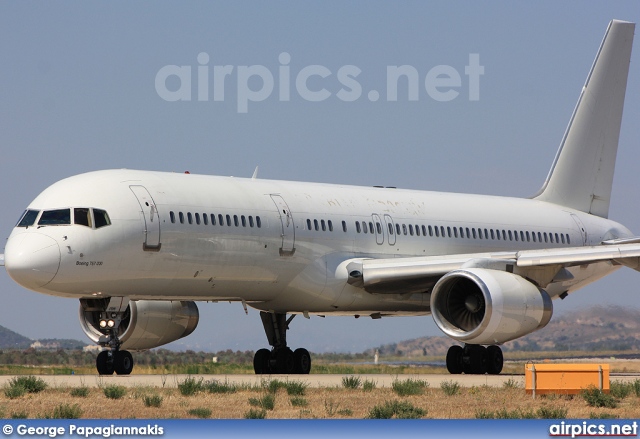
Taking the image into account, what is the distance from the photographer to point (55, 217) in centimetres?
2466

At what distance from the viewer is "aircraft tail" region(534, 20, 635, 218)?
37312mm

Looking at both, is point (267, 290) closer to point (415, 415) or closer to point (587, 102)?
point (415, 415)

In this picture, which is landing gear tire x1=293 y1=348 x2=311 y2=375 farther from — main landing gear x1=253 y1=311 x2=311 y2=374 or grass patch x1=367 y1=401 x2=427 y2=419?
grass patch x1=367 y1=401 x2=427 y2=419

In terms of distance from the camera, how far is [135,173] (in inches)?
1030

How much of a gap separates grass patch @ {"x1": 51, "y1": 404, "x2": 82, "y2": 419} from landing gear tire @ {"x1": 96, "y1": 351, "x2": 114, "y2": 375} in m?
8.20

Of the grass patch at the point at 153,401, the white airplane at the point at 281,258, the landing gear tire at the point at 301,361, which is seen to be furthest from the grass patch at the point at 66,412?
the landing gear tire at the point at 301,361

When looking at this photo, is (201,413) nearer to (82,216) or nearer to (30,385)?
(30,385)

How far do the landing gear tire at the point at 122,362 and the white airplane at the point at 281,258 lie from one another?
23 mm

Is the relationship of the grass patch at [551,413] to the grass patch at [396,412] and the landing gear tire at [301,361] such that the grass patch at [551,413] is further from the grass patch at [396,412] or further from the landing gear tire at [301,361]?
the landing gear tire at [301,361]

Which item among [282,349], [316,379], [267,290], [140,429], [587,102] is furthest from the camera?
[587,102]

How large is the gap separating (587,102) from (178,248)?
16.3 m

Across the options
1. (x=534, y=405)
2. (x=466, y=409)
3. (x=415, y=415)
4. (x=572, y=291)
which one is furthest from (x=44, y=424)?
(x=572, y=291)

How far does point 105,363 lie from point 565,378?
9.35m

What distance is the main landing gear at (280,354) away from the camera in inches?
1184
